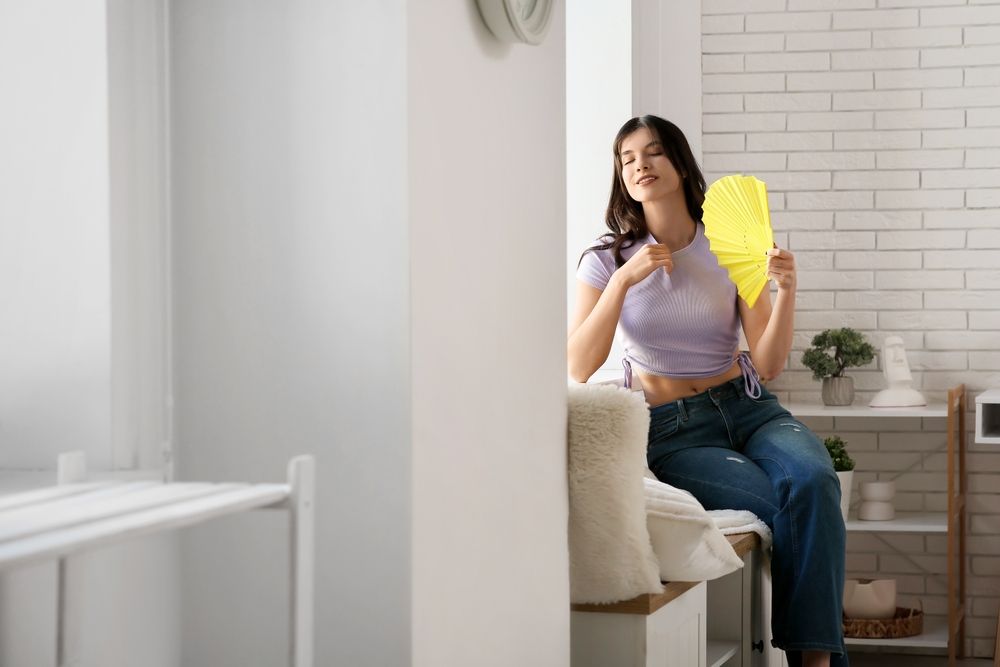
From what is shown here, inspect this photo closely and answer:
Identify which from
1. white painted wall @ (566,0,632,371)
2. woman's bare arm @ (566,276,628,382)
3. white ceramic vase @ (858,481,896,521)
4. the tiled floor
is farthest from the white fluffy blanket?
the tiled floor

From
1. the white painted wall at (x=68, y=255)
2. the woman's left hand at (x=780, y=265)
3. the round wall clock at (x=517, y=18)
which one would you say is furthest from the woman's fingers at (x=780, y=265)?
the white painted wall at (x=68, y=255)

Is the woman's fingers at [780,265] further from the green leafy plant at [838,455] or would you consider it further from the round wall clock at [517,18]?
the round wall clock at [517,18]

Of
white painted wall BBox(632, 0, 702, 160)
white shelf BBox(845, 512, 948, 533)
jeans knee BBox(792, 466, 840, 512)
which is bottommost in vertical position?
white shelf BBox(845, 512, 948, 533)

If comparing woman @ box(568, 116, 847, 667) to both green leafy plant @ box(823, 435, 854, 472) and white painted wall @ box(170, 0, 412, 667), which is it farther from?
white painted wall @ box(170, 0, 412, 667)

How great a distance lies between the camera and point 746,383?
2762 mm

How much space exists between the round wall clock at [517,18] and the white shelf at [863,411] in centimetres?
214

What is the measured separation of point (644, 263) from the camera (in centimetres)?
246

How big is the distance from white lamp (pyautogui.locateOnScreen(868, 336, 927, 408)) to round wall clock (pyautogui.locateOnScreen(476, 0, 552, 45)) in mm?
2257

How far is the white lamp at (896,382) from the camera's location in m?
3.53

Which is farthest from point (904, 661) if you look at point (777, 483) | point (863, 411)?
point (777, 483)

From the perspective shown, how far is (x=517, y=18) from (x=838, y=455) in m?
2.31

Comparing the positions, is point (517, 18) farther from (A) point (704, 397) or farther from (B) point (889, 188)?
(B) point (889, 188)

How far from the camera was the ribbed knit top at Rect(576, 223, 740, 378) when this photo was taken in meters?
2.78

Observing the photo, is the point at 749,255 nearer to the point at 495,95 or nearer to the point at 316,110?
the point at 495,95
